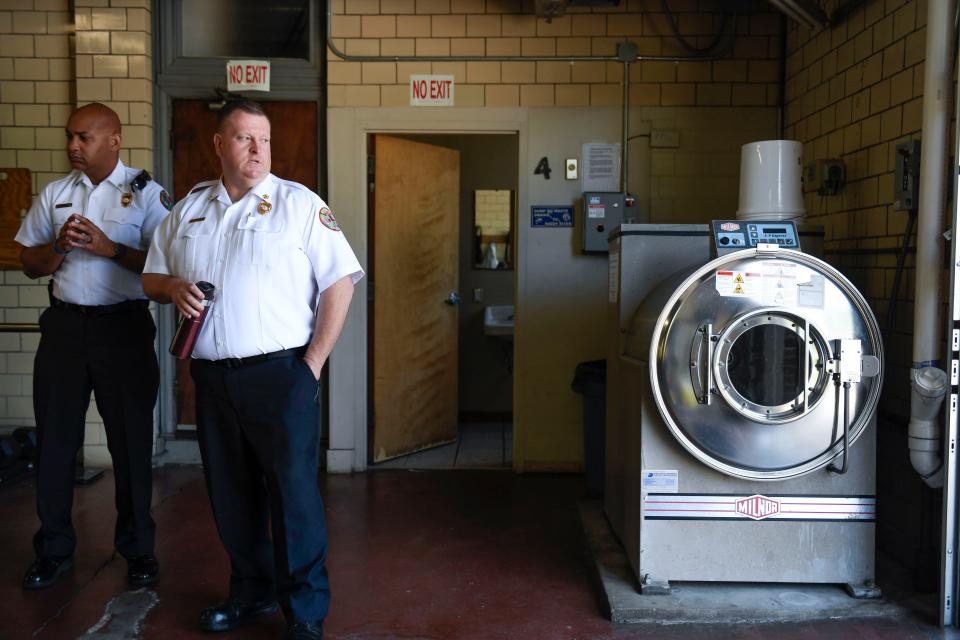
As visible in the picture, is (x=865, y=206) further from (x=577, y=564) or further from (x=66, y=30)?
(x=66, y=30)

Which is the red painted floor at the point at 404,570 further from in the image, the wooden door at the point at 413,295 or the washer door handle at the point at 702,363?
the washer door handle at the point at 702,363

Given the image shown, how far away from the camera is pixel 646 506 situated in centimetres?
319

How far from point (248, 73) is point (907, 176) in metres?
3.75

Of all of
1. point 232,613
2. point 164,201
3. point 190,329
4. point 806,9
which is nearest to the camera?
point 190,329

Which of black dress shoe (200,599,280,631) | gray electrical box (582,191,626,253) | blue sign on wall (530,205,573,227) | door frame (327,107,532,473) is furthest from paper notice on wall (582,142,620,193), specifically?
black dress shoe (200,599,280,631)

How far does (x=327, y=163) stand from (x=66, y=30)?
6.08 feet

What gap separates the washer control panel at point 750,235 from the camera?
314 centimetres

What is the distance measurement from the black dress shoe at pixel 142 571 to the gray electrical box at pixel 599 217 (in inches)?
118

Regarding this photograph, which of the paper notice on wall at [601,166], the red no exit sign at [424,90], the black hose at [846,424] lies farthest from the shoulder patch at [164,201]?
the black hose at [846,424]

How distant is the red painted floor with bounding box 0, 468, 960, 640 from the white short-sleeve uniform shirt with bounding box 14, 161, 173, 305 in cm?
119

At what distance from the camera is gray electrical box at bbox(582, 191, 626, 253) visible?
16.6ft

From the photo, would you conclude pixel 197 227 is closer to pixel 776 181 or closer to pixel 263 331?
pixel 263 331

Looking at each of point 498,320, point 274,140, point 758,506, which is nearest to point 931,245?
point 758,506

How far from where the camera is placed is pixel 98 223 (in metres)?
3.37
